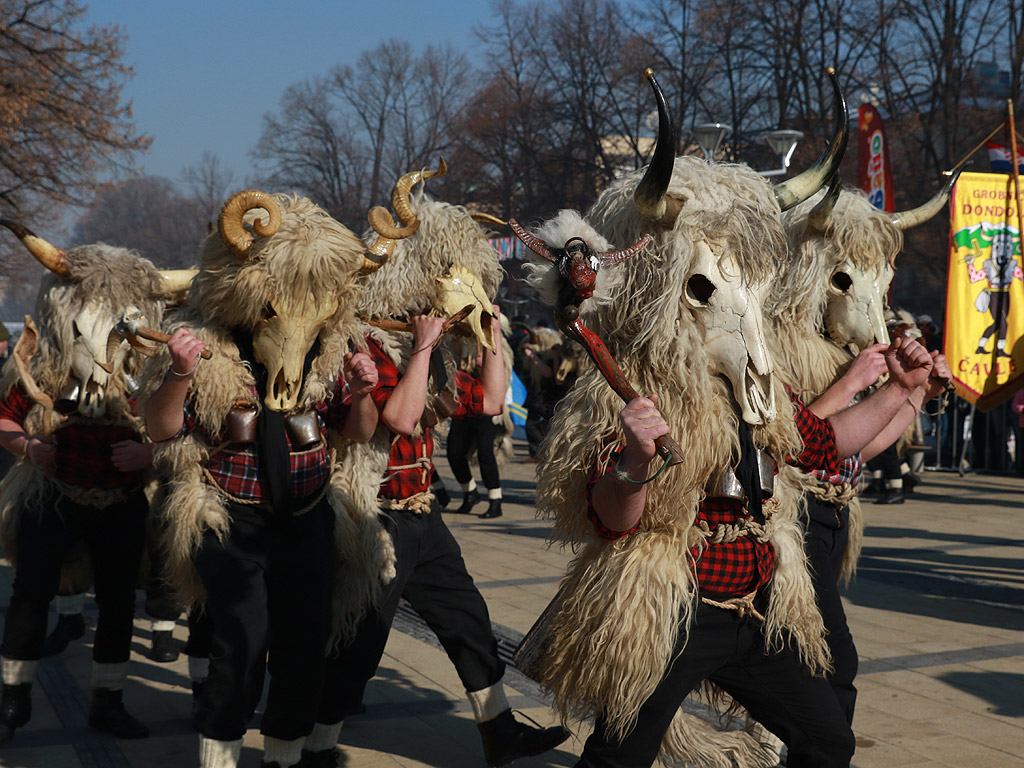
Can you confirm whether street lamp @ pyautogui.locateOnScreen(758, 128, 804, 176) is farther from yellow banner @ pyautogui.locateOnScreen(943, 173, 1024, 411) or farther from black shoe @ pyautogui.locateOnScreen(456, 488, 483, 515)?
yellow banner @ pyautogui.locateOnScreen(943, 173, 1024, 411)

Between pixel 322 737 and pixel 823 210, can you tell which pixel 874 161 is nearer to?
pixel 823 210

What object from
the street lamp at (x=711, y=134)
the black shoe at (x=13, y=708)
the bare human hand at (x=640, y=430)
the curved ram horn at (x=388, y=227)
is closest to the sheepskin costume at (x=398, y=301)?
the curved ram horn at (x=388, y=227)

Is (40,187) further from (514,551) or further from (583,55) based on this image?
(583,55)

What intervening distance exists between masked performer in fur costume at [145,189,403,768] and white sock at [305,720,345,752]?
1.00ft

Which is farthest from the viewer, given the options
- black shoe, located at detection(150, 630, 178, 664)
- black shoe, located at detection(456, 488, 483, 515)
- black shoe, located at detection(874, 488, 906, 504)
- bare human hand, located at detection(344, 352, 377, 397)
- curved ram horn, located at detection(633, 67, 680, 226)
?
black shoe, located at detection(874, 488, 906, 504)

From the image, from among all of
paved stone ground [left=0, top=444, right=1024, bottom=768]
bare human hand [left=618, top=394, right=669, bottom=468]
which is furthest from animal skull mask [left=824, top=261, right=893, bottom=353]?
bare human hand [left=618, top=394, right=669, bottom=468]

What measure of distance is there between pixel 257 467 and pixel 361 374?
0.45 meters

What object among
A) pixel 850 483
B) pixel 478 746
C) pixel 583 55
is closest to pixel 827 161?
pixel 850 483

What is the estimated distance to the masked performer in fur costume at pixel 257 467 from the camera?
323cm

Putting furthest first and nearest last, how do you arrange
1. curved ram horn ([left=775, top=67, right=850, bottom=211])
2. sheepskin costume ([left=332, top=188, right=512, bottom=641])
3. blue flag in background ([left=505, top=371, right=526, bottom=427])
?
blue flag in background ([left=505, top=371, right=526, bottom=427]) < sheepskin costume ([left=332, top=188, right=512, bottom=641]) < curved ram horn ([left=775, top=67, right=850, bottom=211])

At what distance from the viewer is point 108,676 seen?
4383mm

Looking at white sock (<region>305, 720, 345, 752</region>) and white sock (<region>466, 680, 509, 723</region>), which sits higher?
white sock (<region>466, 680, 509, 723</region>)

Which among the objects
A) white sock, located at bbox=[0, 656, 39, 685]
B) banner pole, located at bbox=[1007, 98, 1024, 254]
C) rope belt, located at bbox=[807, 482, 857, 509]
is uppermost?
banner pole, located at bbox=[1007, 98, 1024, 254]

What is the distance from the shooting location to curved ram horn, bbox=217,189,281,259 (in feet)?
10.8
